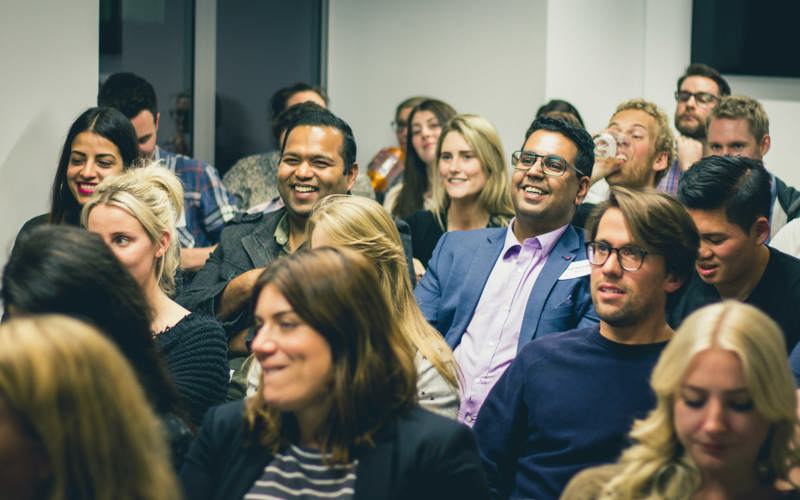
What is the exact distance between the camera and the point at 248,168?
5387mm

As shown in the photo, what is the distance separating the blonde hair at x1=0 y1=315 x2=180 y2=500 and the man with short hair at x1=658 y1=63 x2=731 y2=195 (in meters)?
4.02

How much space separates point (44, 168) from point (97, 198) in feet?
3.65

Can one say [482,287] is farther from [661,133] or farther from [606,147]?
[661,133]

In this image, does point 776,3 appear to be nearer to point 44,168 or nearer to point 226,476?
point 44,168

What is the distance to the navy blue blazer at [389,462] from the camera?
2.06 meters

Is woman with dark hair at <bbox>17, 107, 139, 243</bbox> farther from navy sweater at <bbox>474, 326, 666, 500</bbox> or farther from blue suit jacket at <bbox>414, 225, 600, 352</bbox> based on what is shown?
navy sweater at <bbox>474, 326, 666, 500</bbox>

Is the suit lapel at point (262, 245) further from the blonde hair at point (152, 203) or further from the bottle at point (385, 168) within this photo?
the bottle at point (385, 168)

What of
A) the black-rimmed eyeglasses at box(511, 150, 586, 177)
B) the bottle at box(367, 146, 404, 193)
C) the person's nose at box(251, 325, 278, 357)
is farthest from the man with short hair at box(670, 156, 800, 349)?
the bottle at box(367, 146, 404, 193)

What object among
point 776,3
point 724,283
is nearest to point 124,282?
point 724,283

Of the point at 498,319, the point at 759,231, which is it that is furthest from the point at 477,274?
the point at 759,231

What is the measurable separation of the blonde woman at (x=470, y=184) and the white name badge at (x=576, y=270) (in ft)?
3.37

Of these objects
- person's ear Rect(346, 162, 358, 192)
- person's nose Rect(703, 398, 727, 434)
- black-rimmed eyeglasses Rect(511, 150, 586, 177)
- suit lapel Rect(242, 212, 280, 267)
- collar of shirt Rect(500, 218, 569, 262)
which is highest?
black-rimmed eyeglasses Rect(511, 150, 586, 177)

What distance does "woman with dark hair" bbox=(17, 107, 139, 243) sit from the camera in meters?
3.77

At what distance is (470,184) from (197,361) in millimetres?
1814
